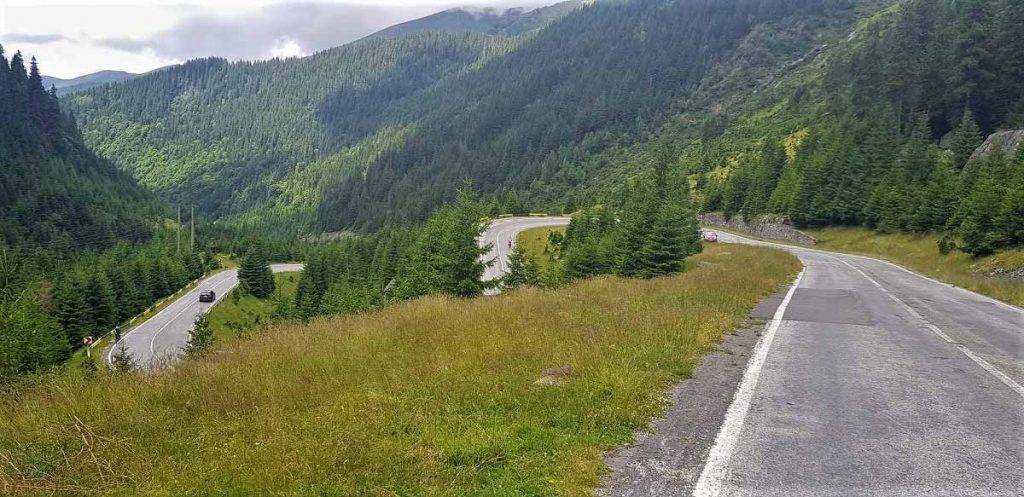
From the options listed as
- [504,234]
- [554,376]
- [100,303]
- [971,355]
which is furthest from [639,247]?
[100,303]

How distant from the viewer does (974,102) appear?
55.8m

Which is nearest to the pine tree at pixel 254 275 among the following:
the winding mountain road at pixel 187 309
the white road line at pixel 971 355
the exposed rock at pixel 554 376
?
the winding mountain road at pixel 187 309

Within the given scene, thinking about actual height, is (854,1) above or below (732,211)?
above

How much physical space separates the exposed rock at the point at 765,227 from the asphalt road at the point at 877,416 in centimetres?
4903

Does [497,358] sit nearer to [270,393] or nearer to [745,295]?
[270,393]

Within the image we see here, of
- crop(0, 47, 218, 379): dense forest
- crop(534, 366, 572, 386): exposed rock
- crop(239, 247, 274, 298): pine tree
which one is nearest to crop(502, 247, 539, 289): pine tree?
crop(0, 47, 218, 379): dense forest

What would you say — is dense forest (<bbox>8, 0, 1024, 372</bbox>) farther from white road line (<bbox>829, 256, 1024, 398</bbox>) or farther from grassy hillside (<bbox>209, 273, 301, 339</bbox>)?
A: white road line (<bbox>829, 256, 1024, 398</bbox>)

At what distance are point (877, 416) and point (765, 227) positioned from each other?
6209 cm

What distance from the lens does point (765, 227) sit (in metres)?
61.5

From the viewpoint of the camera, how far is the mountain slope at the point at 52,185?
377 feet

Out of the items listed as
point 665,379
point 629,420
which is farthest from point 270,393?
point 665,379

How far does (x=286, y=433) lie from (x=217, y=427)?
0.92 metres

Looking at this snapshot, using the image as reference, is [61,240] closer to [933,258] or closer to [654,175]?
[654,175]

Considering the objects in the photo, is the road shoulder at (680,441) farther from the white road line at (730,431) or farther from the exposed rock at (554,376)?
the exposed rock at (554,376)
